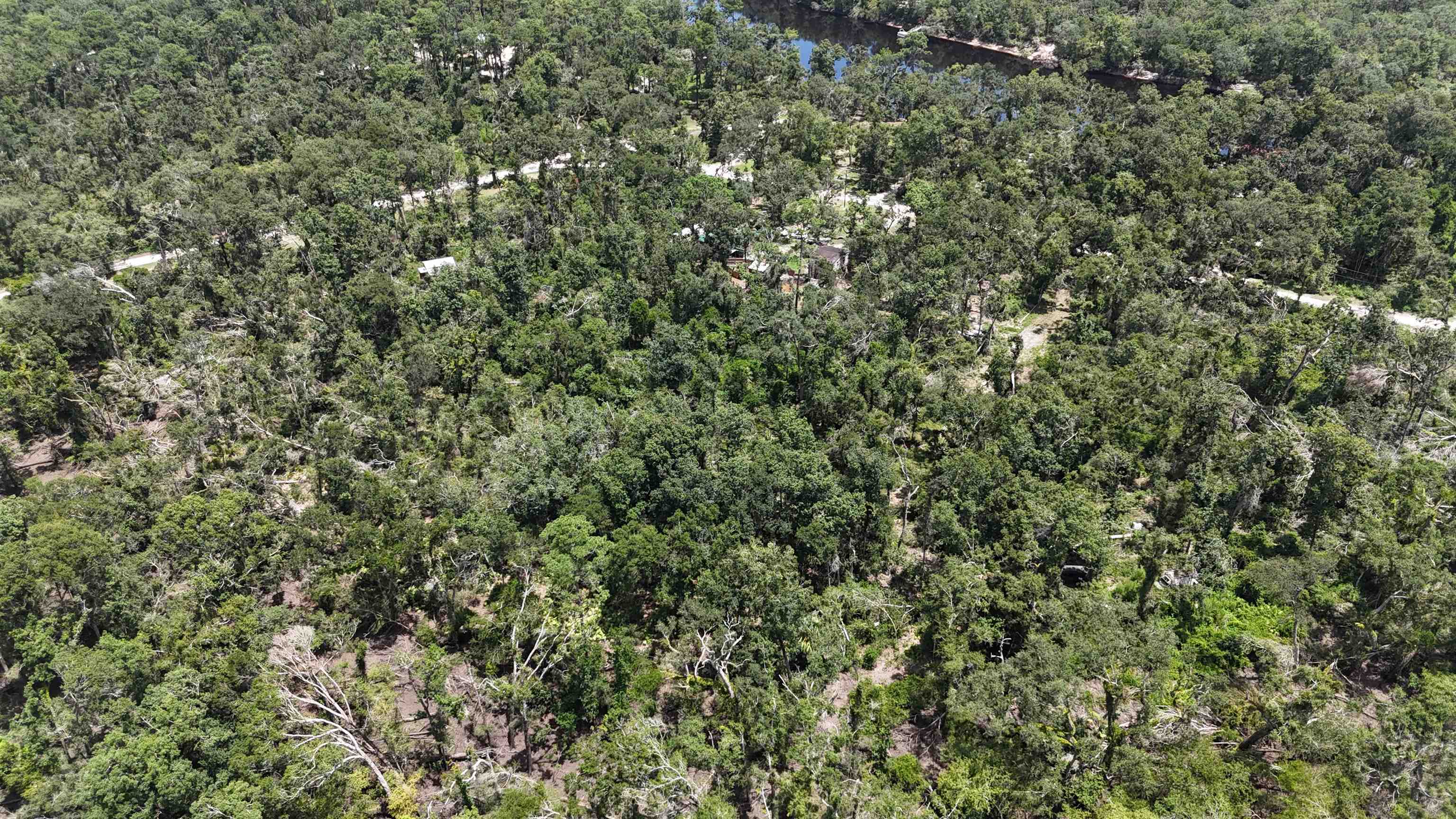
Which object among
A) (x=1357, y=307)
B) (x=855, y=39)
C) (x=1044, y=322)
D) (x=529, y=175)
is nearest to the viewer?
(x=1357, y=307)

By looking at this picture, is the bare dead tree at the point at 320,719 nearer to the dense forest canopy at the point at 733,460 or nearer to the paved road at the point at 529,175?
the dense forest canopy at the point at 733,460

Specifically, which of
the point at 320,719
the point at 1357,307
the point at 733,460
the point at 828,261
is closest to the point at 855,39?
the point at 828,261

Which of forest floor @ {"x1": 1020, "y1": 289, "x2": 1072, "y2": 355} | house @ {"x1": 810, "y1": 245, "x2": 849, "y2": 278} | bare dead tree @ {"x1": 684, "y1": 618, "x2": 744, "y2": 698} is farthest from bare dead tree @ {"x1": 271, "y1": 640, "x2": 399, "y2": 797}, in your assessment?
forest floor @ {"x1": 1020, "y1": 289, "x2": 1072, "y2": 355}

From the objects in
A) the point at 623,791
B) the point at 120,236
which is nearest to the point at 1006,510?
the point at 623,791

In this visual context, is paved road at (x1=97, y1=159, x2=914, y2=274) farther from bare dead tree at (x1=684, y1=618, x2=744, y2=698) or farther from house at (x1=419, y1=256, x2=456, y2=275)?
bare dead tree at (x1=684, y1=618, x2=744, y2=698)

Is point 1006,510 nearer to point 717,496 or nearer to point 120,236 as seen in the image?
point 717,496

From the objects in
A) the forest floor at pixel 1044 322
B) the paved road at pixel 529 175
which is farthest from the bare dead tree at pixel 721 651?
the paved road at pixel 529 175

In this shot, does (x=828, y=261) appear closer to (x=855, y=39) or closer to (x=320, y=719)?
(x=320, y=719)
